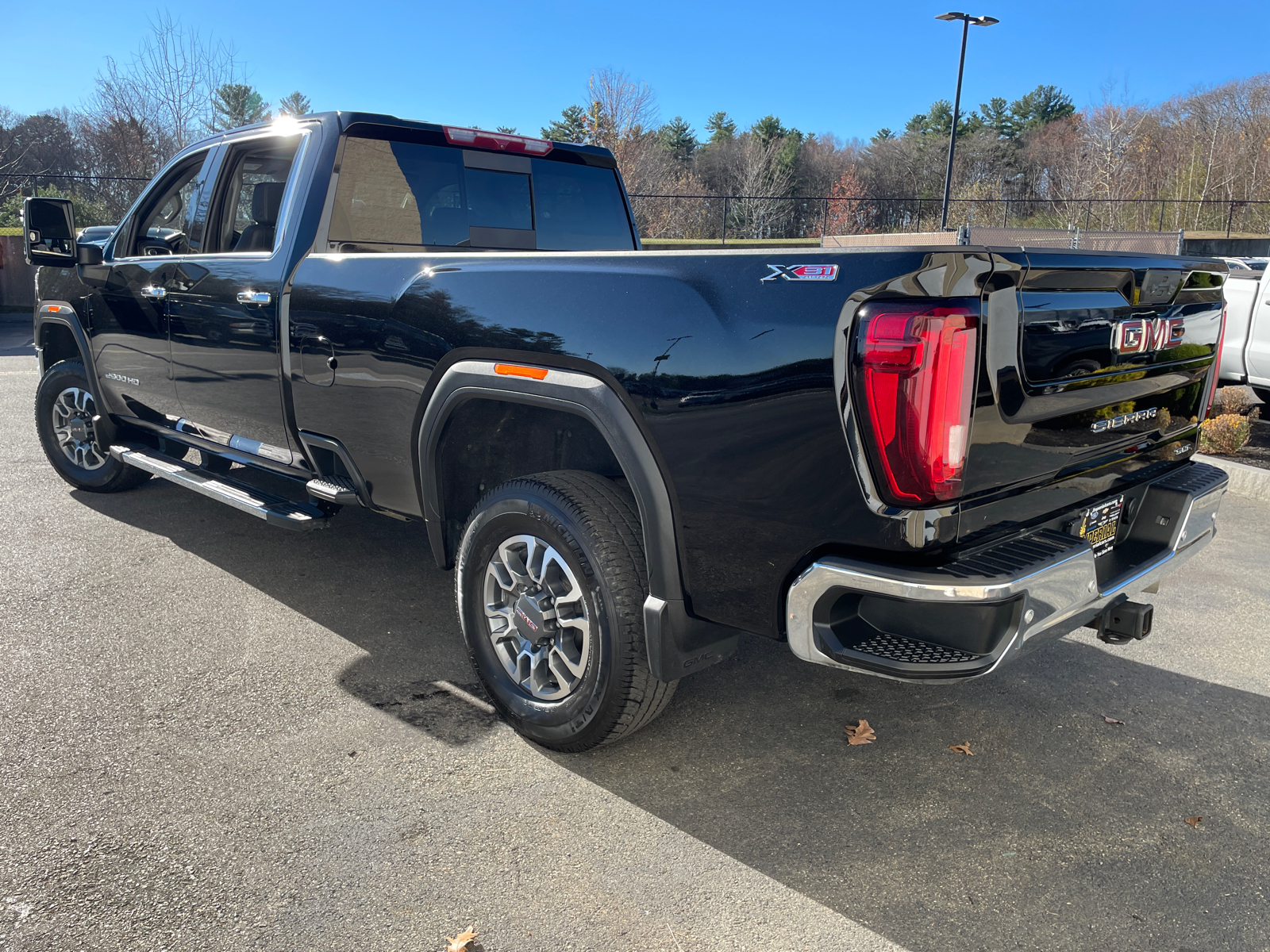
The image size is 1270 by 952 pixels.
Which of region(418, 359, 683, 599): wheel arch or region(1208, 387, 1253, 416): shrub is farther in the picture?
region(1208, 387, 1253, 416): shrub


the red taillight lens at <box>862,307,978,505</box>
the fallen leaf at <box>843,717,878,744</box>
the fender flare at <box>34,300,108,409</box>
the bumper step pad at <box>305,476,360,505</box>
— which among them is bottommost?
the fallen leaf at <box>843,717,878,744</box>

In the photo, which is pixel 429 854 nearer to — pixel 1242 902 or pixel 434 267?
pixel 434 267

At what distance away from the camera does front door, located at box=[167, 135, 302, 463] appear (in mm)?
3943

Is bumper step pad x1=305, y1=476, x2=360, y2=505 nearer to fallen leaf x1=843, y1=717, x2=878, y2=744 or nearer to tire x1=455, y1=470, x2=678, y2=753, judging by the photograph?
tire x1=455, y1=470, x2=678, y2=753

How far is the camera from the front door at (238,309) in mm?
3943

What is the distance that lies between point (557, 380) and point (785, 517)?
2.78 ft

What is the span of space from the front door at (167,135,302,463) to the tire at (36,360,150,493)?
1480 millimetres

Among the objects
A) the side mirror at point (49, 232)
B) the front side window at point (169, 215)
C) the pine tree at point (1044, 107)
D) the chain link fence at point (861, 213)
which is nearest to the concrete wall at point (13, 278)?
the chain link fence at point (861, 213)

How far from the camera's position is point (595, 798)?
2.80 meters

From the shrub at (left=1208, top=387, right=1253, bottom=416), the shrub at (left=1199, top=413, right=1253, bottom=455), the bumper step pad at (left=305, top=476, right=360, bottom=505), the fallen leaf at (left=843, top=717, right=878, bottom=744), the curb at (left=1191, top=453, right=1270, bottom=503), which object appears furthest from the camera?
the shrub at (left=1208, top=387, right=1253, bottom=416)

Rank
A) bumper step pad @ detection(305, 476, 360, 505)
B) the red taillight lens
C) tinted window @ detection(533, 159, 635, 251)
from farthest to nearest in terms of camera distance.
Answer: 1. tinted window @ detection(533, 159, 635, 251)
2. bumper step pad @ detection(305, 476, 360, 505)
3. the red taillight lens

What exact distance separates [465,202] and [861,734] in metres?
2.96

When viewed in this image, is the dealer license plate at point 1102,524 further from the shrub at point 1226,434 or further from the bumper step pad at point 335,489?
the shrub at point 1226,434

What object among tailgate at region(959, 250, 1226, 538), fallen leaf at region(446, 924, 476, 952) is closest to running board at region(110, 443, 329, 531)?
fallen leaf at region(446, 924, 476, 952)
